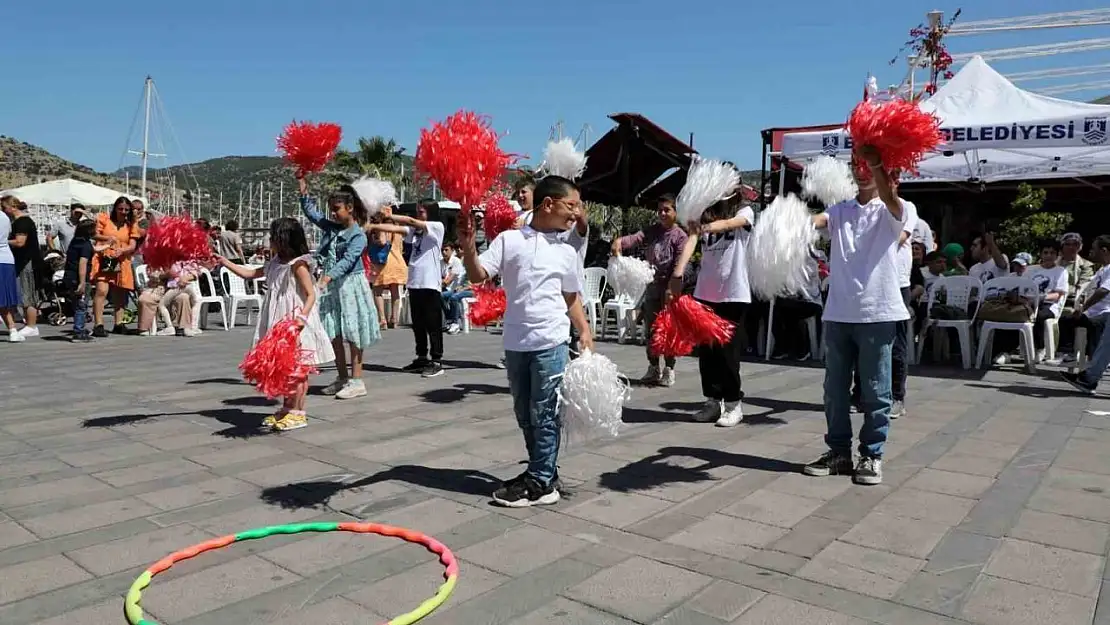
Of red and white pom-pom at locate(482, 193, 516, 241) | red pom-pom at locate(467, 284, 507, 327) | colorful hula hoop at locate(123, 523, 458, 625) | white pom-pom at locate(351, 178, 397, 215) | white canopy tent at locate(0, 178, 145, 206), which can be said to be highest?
white canopy tent at locate(0, 178, 145, 206)

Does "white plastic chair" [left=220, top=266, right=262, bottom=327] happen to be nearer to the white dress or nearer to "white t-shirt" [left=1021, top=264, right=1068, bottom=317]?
the white dress

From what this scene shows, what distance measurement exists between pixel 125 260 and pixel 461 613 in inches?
432

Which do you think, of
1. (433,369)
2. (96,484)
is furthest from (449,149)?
(433,369)

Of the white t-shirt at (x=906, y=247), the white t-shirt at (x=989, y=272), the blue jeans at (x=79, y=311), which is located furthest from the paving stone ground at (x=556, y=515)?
the blue jeans at (x=79, y=311)

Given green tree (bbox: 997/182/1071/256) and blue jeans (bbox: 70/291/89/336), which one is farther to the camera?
green tree (bbox: 997/182/1071/256)

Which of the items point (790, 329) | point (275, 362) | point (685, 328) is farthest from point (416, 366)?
point (790, 329)

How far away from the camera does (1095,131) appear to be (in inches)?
338

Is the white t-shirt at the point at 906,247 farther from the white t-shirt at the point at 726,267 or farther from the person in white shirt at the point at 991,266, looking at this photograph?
the person in white shirt at the point at 991,266

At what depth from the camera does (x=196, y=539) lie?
154 inches

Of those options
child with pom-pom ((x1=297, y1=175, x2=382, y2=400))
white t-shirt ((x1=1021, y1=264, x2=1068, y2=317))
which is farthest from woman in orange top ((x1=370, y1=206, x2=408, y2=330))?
white t-shirt ((x1=1021, y1=264, x2=1068, y2=317))

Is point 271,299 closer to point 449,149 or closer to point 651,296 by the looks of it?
point 449,149

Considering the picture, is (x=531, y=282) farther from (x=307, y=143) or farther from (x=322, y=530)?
(x=307, y=143)

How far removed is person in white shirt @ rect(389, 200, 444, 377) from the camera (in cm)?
851

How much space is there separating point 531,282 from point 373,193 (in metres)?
3.36
